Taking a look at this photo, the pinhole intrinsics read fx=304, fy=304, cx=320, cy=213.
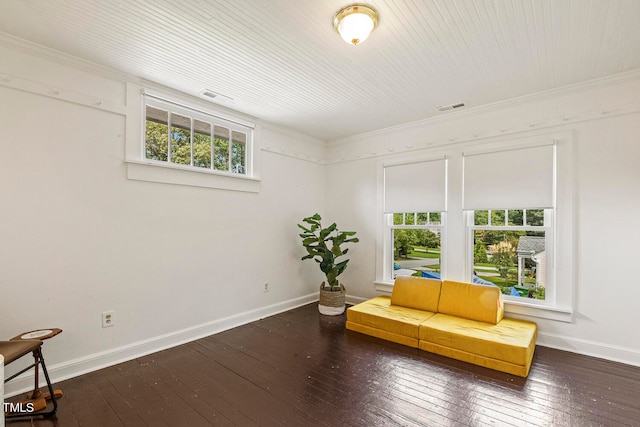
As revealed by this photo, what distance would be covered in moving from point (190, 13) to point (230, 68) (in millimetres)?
737

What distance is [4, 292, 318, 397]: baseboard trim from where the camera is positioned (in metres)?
2.42

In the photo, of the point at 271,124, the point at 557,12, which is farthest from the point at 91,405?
the point at 557,12

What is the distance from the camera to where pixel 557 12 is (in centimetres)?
203

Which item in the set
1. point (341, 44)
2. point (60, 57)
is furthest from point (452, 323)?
point (60, 57)

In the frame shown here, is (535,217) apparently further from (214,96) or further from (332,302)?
(214,96)

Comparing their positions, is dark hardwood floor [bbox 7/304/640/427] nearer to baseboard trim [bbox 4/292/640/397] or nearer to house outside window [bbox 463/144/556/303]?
baseboard trim [bbox 4/292/640/397]

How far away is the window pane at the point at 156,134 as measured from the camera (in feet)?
10.5

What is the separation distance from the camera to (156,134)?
10.7 feet

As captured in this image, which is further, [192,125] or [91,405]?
[192,125]

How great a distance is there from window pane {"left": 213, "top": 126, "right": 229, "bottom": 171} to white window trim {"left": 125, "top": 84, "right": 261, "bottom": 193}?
12cm

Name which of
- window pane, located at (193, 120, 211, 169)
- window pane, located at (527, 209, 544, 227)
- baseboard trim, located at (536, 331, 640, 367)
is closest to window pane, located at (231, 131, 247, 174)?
window pane, located at (193, 120, 211, 169)

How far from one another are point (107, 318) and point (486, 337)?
140 inches

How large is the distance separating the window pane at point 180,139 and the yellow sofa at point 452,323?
2.70 meters

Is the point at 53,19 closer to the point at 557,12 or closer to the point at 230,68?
the point at 230,68
